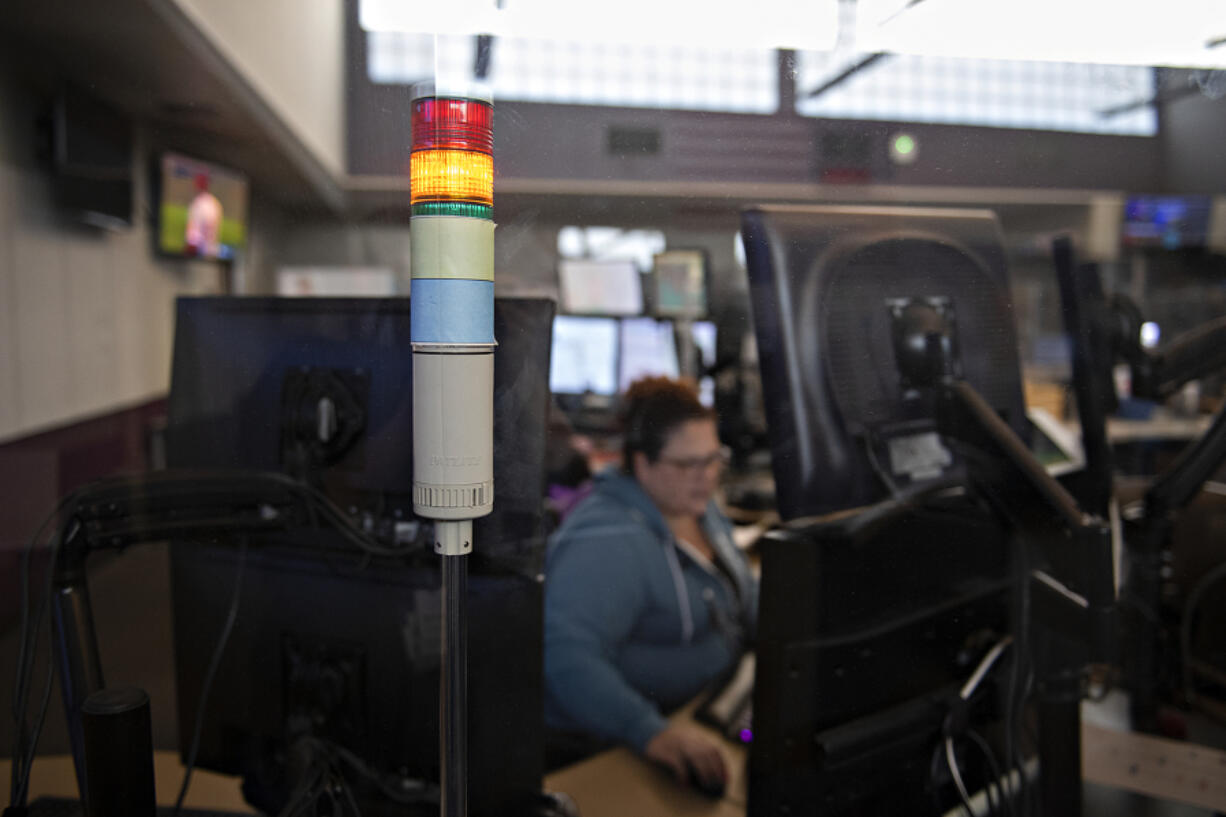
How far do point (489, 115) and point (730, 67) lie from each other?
21.7 inches

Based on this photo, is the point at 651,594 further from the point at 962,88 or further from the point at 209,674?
the point at 962,88

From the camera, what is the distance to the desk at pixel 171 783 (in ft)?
2.27

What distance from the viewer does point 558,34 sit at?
0.76 metres

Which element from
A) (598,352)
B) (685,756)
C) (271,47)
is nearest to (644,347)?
(598,352)

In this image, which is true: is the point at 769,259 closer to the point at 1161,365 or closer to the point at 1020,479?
the point at 1020,479

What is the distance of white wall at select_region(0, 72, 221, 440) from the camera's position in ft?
7.29

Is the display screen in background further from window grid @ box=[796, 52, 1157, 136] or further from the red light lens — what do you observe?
the red light lens

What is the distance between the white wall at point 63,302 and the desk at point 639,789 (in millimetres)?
1318

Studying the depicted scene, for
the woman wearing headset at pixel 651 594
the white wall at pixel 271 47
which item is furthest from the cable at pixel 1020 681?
the white wall at pixel 271 47

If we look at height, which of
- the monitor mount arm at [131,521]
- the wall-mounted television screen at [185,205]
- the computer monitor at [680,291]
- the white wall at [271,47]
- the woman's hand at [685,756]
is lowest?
the woman's hand at [685,756]

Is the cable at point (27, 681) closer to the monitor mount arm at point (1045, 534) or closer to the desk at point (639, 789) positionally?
the desk at point (639, 789)

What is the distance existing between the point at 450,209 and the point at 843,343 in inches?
14.6

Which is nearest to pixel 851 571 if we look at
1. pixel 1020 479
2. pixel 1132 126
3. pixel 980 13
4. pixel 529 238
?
pixel 1020 479

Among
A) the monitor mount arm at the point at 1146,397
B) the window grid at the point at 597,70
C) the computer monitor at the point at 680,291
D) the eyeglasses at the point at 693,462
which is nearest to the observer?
the window grid at the point at 597,70
